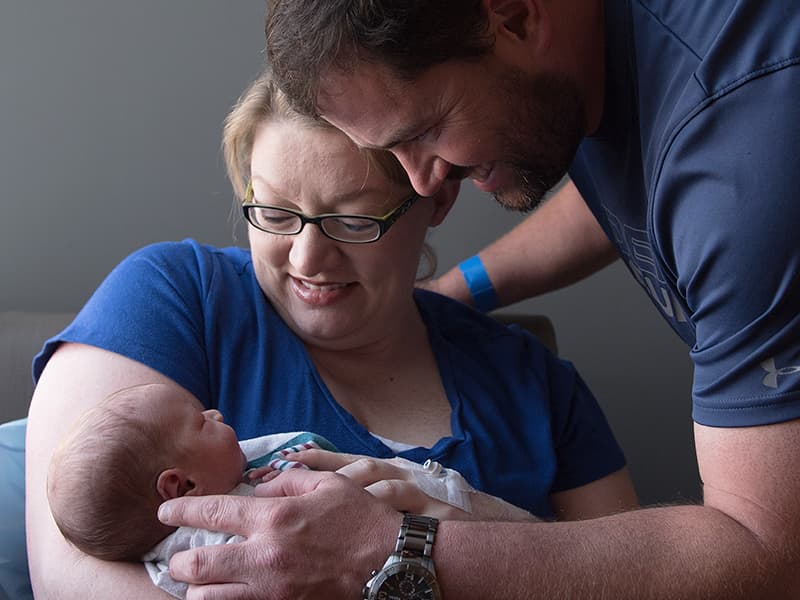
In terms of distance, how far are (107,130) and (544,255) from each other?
1.27 metres

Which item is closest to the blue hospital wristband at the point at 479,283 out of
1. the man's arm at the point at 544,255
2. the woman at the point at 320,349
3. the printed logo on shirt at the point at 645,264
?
the man's arm at the point at 544,255

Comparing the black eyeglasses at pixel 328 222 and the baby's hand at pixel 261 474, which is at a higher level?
the black eyeglasses at pixel 328 222

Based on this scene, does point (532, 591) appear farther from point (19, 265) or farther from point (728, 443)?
point (19, 265)

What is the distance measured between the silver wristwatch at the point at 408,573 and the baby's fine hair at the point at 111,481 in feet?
1.22

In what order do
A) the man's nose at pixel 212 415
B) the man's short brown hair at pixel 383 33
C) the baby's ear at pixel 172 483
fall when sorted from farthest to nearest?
the man's nose at pixel 212 415 < the baby's ear at pixel 172 483 < the man's short brown hair at pixel 383 33

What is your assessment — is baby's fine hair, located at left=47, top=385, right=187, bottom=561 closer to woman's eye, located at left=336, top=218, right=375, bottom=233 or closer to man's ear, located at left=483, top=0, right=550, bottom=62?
woman's eye, located at left=336, top=218, right=375, bottom=233

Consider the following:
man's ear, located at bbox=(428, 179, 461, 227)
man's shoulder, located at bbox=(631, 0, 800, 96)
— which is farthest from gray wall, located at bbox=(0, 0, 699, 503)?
man's shoulder, located at bbox=(631, 0, 800, 96)

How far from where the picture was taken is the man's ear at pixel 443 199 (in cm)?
217

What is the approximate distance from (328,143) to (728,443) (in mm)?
938

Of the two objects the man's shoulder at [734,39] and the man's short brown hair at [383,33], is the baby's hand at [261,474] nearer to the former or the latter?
the man's short brown hair at [383,33]

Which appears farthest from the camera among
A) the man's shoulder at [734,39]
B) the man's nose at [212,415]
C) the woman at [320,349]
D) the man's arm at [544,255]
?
the man's arm at [544,255]

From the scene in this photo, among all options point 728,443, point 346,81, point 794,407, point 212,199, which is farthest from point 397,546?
point 212,199

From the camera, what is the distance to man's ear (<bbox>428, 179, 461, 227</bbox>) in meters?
2.17

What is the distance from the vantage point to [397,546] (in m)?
1.59
